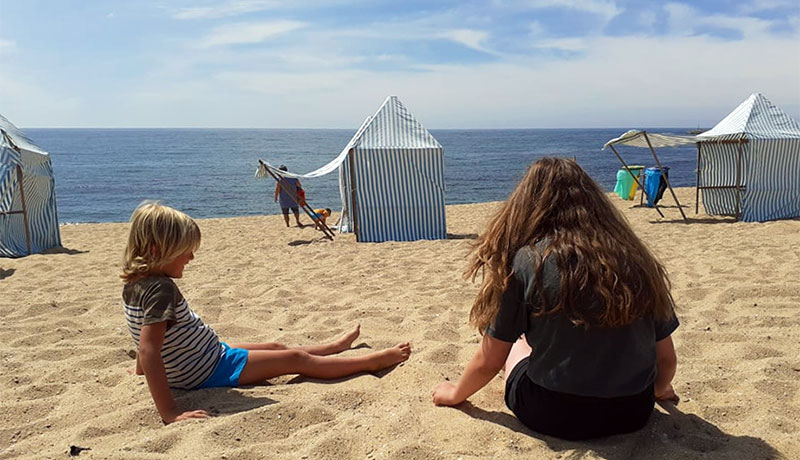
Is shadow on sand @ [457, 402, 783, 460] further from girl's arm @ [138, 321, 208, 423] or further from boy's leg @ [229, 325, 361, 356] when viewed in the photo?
girl's arm @ [138, 321, 208, 423]

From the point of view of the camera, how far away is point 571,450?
2146 mm

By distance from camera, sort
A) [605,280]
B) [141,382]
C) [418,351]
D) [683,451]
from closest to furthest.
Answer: [605,280] → [683,451] → [141,382] → [418,351]

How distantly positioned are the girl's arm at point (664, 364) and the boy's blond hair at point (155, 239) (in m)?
1.88

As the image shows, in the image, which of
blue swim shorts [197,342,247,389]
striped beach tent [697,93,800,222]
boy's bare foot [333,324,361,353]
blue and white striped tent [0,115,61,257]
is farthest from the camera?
striped beach tent [697,93,800,222]

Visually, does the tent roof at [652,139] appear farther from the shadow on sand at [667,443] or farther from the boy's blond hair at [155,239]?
the boy's blond hair at [155,239]

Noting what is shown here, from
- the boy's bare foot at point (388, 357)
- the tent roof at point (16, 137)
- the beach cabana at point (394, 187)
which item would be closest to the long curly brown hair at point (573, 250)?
the boy's bare foot at point (388, 357)

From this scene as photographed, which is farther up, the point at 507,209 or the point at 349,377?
the point at 507,209

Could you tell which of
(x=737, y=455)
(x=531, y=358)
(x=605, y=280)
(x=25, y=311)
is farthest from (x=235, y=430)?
(x=25, y=311)

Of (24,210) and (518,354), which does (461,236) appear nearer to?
(24,210)

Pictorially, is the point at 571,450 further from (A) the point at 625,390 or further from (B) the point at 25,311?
(B) the point at 25,311

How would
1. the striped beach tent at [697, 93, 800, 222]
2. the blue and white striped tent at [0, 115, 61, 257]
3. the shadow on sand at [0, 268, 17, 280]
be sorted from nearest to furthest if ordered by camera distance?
the shadow on sand at [0, 268, 17, 280]
the blue and white striped tent at [0, 115, 61, 257]
the striped beach tent at [697, 93, 800, 222]

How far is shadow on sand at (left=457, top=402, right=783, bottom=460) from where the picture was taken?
6.90ft

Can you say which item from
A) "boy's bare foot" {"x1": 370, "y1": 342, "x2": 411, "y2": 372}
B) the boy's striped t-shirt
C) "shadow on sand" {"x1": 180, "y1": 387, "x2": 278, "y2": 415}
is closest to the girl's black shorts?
"boy's bare foot" {"x1": 370, "y1": 342, "x2": 411, "y2": 372}

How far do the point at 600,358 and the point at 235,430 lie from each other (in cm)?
136
